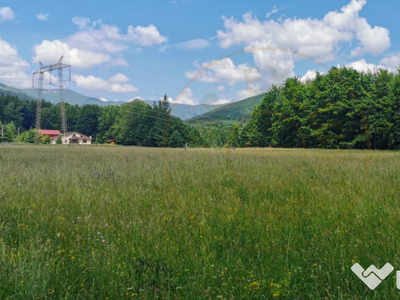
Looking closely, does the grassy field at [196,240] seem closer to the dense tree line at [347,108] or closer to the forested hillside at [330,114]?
the forested hillside at [330,114]

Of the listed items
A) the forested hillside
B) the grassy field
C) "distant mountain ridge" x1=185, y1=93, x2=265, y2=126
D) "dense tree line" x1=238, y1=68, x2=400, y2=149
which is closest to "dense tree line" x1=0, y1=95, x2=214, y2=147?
the forested hillside

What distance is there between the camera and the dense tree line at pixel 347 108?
44.6 metres

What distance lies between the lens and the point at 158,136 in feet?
283

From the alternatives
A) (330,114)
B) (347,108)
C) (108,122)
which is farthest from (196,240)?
(108,122)

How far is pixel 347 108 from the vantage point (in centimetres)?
4766

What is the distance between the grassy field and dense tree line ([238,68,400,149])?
34.2 m

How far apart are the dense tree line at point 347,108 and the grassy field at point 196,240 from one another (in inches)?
1347

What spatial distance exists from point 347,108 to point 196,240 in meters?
50.3

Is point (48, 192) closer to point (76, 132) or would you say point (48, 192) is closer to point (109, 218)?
point (109, 218)

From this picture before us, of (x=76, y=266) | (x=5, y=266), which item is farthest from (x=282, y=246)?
(x=5, y=266)

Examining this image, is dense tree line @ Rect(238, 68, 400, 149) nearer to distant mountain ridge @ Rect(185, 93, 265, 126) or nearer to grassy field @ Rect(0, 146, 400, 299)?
distant mountain ridge @ Rect(185, 93, 265, 126)

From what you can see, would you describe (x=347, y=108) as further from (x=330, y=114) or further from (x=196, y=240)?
(x=196, y=240)

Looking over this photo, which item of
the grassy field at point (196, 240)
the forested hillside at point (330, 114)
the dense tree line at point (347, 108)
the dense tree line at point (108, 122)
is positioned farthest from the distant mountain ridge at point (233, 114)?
the dense tree line at point (108, 122)

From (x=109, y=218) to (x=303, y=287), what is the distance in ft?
10.8
